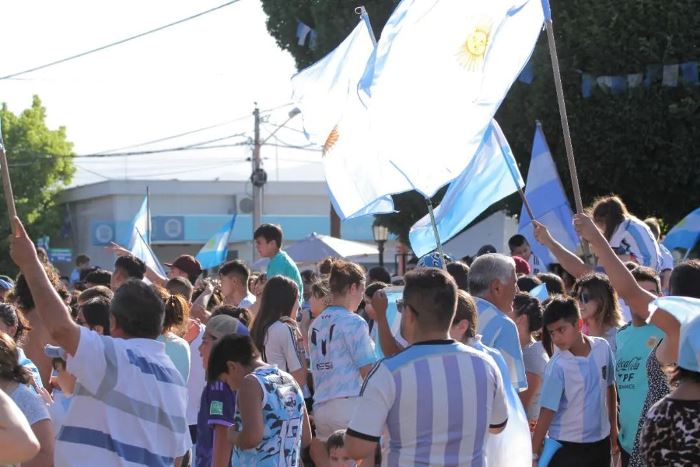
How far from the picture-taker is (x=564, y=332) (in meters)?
7.18

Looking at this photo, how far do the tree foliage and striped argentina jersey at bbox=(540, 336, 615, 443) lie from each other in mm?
13335

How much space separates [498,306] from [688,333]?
2.55 meters

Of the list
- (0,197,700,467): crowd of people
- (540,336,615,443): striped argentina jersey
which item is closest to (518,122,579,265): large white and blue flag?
(0,197,700,467): crowd of people

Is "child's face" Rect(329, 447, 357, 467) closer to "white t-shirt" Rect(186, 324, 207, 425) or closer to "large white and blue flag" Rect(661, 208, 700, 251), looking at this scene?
"white t-shirt" Rect(186, 324, 207, 425)

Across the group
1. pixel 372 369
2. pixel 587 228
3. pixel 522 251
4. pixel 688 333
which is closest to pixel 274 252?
pixel 522 251

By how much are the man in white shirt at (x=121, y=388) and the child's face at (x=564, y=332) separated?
9.03 feet

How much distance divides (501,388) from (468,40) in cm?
316

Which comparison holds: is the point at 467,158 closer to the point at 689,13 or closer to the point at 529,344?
the point at 529,344

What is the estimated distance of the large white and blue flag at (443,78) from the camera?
7496 millimetres

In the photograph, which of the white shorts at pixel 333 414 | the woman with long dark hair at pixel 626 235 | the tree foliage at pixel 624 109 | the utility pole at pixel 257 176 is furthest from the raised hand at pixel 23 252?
the utility pole at pixel 257 176

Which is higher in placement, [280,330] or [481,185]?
[481,185]

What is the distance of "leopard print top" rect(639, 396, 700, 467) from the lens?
4109mm

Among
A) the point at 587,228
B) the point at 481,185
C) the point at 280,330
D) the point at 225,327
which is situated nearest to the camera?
the point at 587,228

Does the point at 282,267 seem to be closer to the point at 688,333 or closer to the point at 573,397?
the point at 573,397
